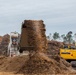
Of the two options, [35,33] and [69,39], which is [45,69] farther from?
[69,39]

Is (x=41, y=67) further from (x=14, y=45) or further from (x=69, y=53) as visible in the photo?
(x=14, y=45)

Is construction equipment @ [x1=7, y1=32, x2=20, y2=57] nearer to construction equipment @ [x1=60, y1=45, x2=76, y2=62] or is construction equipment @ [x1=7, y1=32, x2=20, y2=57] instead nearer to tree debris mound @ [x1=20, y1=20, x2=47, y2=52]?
tree debris mound @ [x1=20, y1=20, x2=47, y2=52]

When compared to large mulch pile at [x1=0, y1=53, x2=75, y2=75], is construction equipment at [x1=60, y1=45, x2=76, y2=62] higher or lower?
higher

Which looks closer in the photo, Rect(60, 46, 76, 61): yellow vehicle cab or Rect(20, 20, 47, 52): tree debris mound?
Rect(60, 46, 76, 61): yellow vehicle cab

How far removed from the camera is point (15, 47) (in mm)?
34531

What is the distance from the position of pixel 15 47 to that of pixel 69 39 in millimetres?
58954

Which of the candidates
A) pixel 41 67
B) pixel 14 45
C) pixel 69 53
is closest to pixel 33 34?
pixel 69 53

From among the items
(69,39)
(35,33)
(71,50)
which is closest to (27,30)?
(35,33)

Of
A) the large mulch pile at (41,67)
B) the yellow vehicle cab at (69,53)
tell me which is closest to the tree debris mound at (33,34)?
the yellow vehicle cab at (69,53)

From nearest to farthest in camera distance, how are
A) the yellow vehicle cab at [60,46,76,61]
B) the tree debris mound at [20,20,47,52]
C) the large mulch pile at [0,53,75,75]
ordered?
A: 1. the large mulch pile at [0,53,75,75]
2. the yellow vehicle cab at [60,46,76,61]
3. the tree debris mound at [20,20,47,52]

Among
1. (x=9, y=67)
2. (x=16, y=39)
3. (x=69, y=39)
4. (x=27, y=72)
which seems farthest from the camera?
(x=69, y=39)

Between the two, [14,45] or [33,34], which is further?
[14,45]

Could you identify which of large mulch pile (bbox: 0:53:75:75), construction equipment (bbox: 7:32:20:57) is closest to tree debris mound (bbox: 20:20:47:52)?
construction equipment (bbox: 7:32:20:57)

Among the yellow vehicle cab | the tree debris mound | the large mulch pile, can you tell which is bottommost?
the large mulch pile
